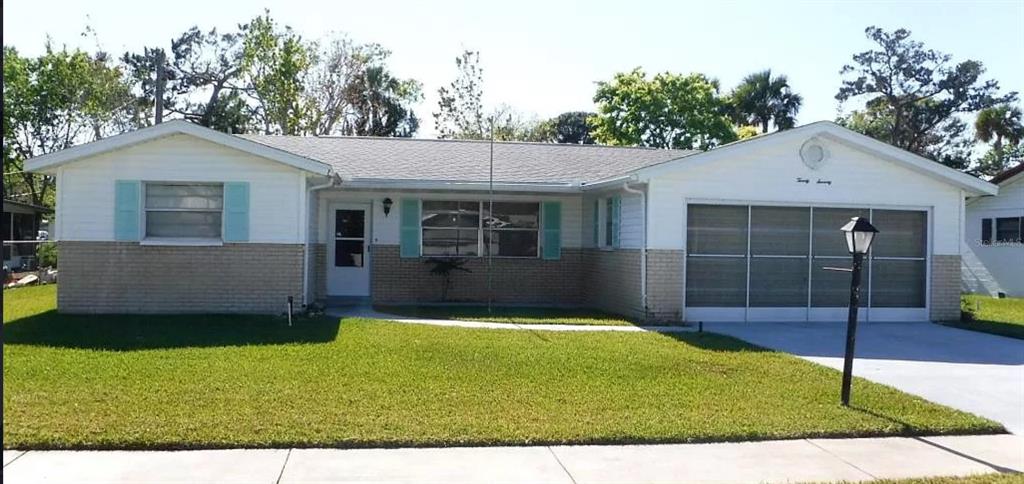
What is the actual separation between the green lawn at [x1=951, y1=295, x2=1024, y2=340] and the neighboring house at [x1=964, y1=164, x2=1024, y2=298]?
223cm

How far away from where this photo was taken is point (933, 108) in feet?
131

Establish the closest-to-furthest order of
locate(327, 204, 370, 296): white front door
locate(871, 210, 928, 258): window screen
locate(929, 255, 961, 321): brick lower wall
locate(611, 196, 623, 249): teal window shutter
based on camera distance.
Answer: locate(871, 210, 928, 258): window screen, locate(929, 255, 961, 321): brick lower wall, locate(611, 196, 623, 249): teal window shutter, locate(327, 204, 370, 296): white front door

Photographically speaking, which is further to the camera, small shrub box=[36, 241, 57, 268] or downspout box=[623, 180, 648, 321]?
small shrub box=[36, 241, 57, 268]

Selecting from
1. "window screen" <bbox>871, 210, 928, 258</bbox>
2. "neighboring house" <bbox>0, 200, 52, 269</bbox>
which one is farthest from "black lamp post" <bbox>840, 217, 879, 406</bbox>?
"neighboring house" <bbox>0, 200, 52, 269</bbox>

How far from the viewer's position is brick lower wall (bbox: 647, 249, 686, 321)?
1364cm

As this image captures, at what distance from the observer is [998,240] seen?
74.3 feet

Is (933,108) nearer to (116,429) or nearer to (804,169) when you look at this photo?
(804,169)

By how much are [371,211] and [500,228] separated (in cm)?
264

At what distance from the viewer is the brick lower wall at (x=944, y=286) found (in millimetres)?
14781

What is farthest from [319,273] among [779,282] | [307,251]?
[779,282]

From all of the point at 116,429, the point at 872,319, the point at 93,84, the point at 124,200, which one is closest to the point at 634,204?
the point at 872,319

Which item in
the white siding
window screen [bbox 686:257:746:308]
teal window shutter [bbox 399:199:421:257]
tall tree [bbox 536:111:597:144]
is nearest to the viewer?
the white siding

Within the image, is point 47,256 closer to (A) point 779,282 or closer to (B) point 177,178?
(B) point 177,178

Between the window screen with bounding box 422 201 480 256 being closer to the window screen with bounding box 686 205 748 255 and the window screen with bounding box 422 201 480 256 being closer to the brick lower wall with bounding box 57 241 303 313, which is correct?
the brick lower wall with bounding box 57 241 303 313
